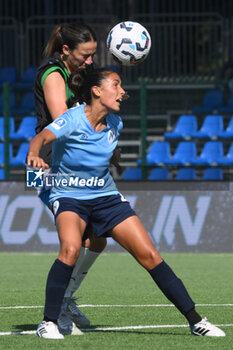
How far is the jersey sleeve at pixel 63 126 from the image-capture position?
5.50 m

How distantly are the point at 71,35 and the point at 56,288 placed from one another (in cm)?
171

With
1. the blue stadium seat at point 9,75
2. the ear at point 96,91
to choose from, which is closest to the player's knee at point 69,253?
the ear at point 96,91

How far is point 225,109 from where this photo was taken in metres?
15.9

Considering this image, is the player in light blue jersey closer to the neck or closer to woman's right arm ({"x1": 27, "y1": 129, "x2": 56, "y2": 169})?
the neck

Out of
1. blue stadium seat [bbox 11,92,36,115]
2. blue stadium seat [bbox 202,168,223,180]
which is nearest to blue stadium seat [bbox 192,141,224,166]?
blue stadium seat [bbox 202,168,223,180]

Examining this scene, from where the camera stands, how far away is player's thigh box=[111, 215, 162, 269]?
18.5 ft

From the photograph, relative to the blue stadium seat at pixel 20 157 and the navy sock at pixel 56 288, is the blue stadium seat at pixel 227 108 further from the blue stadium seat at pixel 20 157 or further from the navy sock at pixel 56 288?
the navy sock at pixel 56 288

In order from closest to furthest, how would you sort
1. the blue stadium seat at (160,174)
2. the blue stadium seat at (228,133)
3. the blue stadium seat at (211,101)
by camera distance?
1. the blue stadium seat at (160,174)
2. the blue stadium seat at (228,133)
3. the blue stadium seat at (211,101)

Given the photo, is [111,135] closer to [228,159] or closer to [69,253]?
[69,253]

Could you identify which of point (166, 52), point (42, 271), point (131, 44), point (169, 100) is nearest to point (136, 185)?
point (42, 271)

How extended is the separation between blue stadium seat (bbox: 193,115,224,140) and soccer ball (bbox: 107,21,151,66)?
815 cm

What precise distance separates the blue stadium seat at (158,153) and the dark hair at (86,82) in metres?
8.95

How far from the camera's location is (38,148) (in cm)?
530

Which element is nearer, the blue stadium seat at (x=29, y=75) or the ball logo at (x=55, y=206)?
the ball logo at (x=55, y=206)
